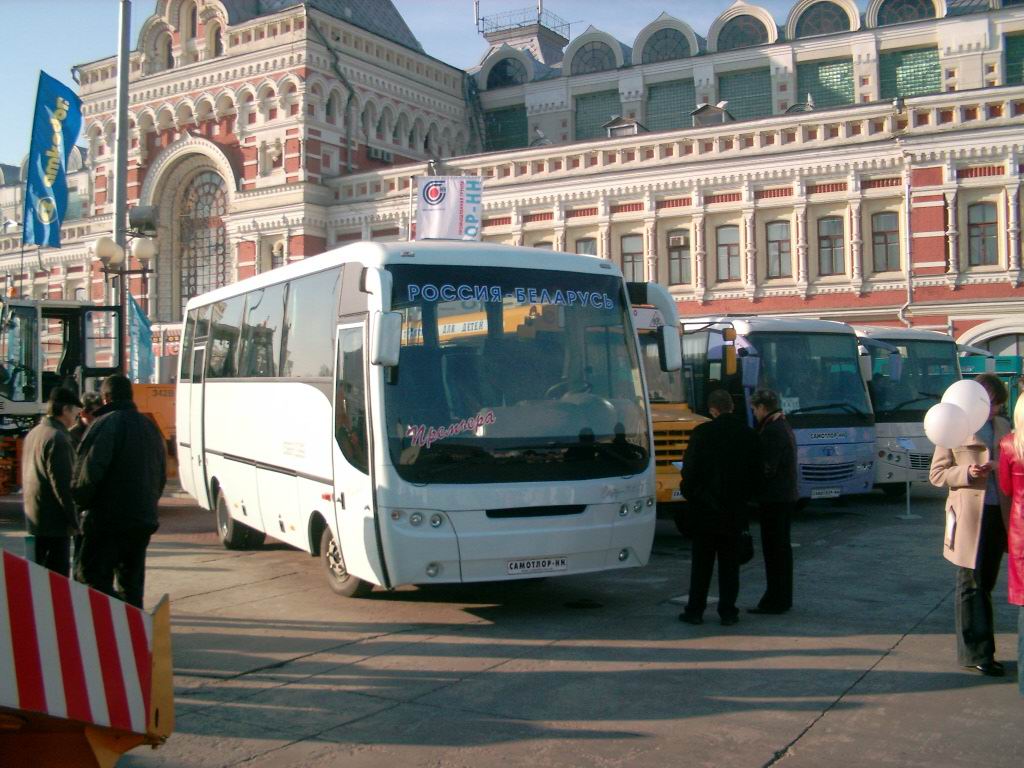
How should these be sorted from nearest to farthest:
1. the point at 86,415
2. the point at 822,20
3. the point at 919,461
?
the point at 86,415
the point at 919,461
the point at 822,20

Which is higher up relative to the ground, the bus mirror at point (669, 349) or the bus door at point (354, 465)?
the bus mirror at point (669, 349)

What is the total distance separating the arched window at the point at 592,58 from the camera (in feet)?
158

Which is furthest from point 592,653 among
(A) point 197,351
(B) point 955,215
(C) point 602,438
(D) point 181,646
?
(B) point 955,215

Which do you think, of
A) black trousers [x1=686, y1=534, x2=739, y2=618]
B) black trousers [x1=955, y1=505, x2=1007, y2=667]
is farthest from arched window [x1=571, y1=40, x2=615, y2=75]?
black trousers [x1=955, y1=505, x2=1007, y2=667]

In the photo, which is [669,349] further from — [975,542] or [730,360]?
[730,360]

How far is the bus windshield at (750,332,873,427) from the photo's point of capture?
1555 centimetres

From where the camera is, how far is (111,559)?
7.48 metres

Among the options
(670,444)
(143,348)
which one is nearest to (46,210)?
(143,348)

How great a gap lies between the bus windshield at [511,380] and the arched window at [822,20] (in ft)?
125

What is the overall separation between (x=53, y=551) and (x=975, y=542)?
646 cm

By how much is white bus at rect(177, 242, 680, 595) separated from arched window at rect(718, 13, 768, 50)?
3815 centimetres

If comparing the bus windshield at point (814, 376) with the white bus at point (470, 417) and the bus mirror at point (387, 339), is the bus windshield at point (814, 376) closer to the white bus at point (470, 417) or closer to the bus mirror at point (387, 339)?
the white bus at point (470, 417)

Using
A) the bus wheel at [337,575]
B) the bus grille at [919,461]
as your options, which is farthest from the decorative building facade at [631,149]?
the bus wheel at [337,575]

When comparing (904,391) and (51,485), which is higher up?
(904,391)
